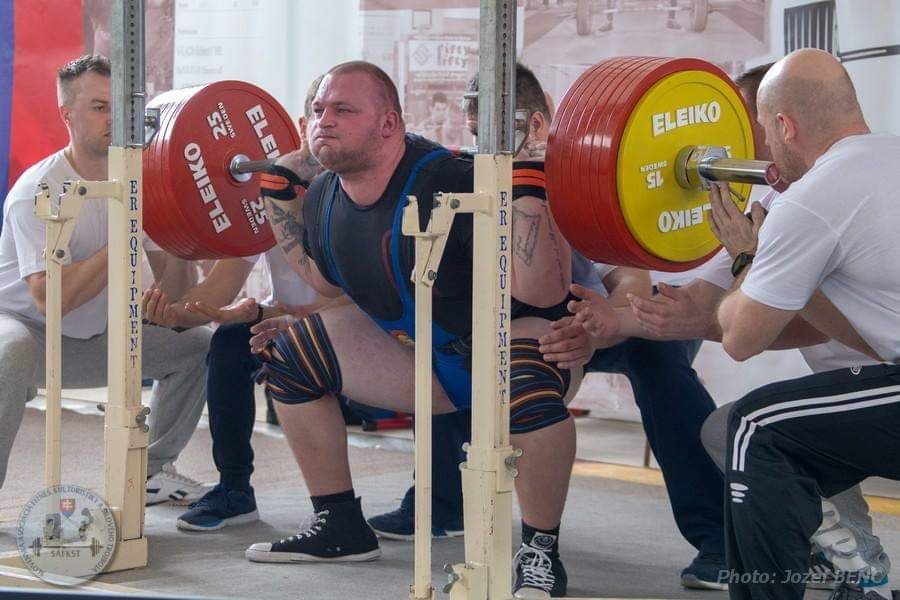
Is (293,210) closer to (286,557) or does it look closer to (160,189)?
(160,189)

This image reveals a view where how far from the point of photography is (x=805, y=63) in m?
2.60

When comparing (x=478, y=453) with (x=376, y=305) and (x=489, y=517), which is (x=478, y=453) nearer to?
(x=489, y=517)

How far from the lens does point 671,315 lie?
2939 millimetres

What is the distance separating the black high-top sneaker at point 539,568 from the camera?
3080 mm

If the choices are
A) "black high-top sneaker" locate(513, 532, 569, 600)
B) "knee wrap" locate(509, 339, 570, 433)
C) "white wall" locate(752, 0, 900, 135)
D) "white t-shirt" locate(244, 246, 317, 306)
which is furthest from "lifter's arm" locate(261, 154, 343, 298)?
"white wall" locate(752, 0, 900, 135)

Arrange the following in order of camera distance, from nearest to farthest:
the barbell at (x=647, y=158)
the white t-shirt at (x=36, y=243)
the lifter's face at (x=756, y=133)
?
the barbell at (x=647, y=158), the lifter's face at (x=756, y=133), the white t-shirt at (x=36, y=243)

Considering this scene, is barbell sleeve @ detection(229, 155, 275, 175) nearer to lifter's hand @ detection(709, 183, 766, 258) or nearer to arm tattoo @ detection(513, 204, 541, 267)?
arm tattoo @ detection(513, 204, 541, 267)

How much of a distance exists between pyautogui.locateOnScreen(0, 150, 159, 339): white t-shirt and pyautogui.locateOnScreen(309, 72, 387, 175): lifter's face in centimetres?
100

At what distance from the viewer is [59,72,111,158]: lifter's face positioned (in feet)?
13.0

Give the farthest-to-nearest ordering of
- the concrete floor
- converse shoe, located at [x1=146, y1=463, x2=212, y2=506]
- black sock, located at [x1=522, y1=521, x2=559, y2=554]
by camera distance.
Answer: converse shoe, located at [x1=146, y1=463, x2=212, y2=506], the concrete floor, black sock, located at [x1=522, y1=521, x2=559, y2=554]

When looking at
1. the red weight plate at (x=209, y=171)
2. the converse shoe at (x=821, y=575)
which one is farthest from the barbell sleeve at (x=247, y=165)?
the converse shoe at (x=821, y=575)

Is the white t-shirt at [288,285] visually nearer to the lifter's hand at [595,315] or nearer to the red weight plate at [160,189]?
the red weight plate at [160,189]

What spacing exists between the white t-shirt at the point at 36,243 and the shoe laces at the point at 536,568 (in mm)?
1617

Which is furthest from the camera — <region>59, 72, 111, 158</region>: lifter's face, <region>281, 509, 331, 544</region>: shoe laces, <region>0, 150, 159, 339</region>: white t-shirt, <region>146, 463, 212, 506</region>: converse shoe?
<region>146, 463, 212, 506</region>: converse shoe
